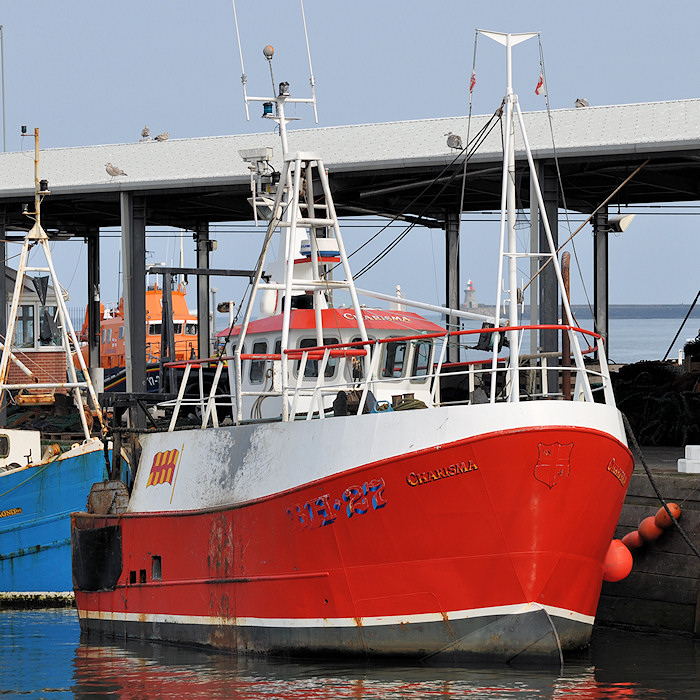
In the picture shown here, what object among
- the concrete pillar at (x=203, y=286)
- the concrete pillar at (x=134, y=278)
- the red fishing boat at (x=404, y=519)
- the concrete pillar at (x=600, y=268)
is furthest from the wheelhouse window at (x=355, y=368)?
the concrete pillar at (x=203, y=286)

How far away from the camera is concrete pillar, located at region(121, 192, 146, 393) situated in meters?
25.1

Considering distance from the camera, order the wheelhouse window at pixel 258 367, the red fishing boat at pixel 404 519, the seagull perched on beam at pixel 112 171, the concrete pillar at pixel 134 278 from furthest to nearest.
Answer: the concrete pillar at pixel 134 278 → the seagull perched on beam at pixel 112 171 → the wheelhouse window at pixel 258 367 → the red fishing boat at pixel 404 519

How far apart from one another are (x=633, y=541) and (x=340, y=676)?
4.22 metres

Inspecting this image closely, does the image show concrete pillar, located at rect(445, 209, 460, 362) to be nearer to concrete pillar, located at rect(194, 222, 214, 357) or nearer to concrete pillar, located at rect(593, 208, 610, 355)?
concrete pillar, located at rect(593, 208, 610, 355)

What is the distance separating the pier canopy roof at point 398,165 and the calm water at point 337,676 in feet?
31.7

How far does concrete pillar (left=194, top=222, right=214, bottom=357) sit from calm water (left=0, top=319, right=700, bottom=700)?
19.6 metres

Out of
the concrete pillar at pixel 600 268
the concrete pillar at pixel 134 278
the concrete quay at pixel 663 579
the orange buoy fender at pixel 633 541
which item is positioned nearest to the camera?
the concrete quay at pixel 663 579

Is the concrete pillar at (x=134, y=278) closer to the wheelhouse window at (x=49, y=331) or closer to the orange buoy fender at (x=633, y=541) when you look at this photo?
the wheelhouse window at (x=49, y=331)

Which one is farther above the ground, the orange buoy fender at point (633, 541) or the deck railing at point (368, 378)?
the deck railing at point (368, 378)

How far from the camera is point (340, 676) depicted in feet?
37.1

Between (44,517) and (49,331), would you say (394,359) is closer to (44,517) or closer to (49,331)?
(44,517)

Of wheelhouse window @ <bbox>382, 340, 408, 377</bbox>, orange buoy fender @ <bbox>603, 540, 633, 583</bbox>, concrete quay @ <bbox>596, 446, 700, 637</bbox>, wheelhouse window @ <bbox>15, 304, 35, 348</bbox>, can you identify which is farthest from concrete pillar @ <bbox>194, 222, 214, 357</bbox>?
orange buoy fender @ <bbox>603, 540, 633, 583</bbox>

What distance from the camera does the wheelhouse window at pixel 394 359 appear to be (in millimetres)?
16078

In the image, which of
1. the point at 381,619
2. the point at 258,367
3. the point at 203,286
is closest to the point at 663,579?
the point at 381,619
